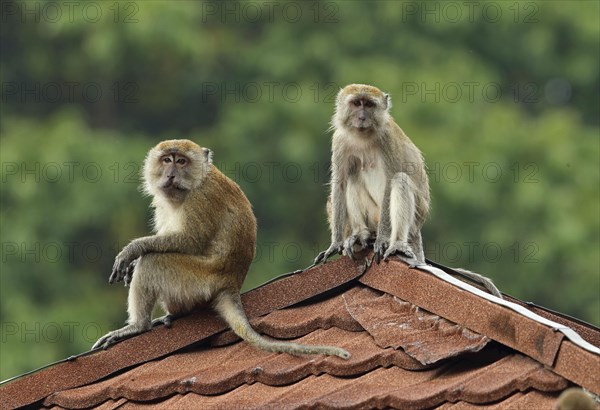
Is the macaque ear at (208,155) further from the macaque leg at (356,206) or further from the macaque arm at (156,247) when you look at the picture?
the macaque leg at (356,206)

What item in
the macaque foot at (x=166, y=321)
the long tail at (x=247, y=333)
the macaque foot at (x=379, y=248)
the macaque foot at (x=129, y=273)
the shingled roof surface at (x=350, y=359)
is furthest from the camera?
the macaque foot at (x=129, y=273)

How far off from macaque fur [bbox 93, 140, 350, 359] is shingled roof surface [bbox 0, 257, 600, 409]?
41cm

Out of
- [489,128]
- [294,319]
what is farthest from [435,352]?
[489,128]

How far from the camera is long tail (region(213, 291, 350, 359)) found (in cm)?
688

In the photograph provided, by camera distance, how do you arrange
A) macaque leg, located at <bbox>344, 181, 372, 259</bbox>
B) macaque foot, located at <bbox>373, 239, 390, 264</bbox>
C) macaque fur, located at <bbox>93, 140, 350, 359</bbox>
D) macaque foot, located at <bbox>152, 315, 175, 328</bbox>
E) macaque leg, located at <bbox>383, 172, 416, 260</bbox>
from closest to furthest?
1. macaque foot, located at <bbox>373, 239, 390, 264</bbox>
2. macaque foot, located at <bbox>152, 315, 175, 328</bbox>
3. macaque fur, located at <bbox>93, 140, 350, 359</bbox>
4. macaque leg, located at <bbox>383, 172, 416, 260</bbox>
5. macaque leg, located at <bbox>344, 181, 372, 259</bbox>

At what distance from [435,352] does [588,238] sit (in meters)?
20.4

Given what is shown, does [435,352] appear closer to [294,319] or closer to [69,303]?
[294,319]

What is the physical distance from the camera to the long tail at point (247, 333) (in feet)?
22.6

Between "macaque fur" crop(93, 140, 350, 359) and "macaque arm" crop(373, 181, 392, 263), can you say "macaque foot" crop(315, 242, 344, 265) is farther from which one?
"macaque fur" crop(93, 140, 350, 359)

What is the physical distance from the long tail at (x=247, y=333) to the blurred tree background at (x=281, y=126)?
14568mm

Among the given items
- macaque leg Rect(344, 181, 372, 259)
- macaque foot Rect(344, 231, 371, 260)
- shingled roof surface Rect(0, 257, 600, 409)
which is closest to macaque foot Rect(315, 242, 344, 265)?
macaque foot Rect(344, 231, 371, 260)

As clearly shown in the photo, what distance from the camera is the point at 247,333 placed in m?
7.40

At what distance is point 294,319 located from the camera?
7516 millimetres

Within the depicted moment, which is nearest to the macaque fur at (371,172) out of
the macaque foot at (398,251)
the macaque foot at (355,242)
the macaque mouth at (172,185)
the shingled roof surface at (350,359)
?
the macaque foot at (355,242)
